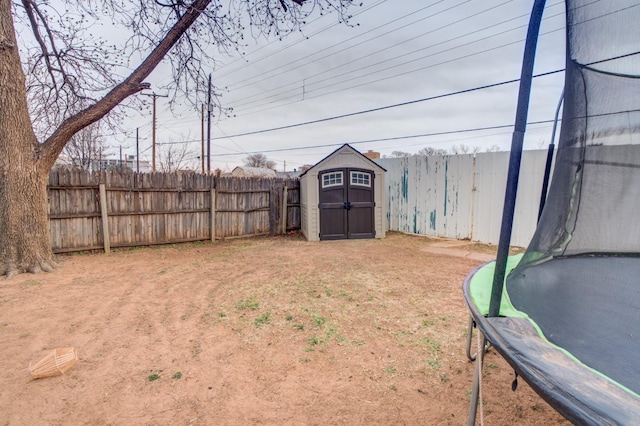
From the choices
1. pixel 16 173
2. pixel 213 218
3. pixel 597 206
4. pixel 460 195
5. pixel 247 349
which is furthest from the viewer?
pixel 213 218

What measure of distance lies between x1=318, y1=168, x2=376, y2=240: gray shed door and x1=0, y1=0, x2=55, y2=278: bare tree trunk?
5.13 metres

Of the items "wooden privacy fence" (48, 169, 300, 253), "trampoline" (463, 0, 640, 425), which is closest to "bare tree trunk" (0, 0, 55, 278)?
"wooden privacy fence" (48, 169, 300, 253)

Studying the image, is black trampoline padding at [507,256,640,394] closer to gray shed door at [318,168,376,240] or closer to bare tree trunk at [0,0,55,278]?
gray shed door at [318,168,376,240]

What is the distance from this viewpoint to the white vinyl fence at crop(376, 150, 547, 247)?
247 inches

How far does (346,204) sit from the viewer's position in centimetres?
763

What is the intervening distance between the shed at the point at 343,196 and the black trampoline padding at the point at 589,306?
5.74 m

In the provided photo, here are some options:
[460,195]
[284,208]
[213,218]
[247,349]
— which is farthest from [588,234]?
[284,208]

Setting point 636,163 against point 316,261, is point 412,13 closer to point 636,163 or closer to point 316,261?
point 316,261

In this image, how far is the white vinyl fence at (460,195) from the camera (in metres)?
6.27

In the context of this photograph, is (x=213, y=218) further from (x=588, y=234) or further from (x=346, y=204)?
(x=588, y=234)

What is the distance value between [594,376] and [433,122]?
503 inches

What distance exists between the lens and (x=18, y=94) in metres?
4.61

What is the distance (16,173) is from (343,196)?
576 centimetres

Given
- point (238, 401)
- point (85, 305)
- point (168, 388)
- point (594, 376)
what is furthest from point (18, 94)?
point (594, 376)
